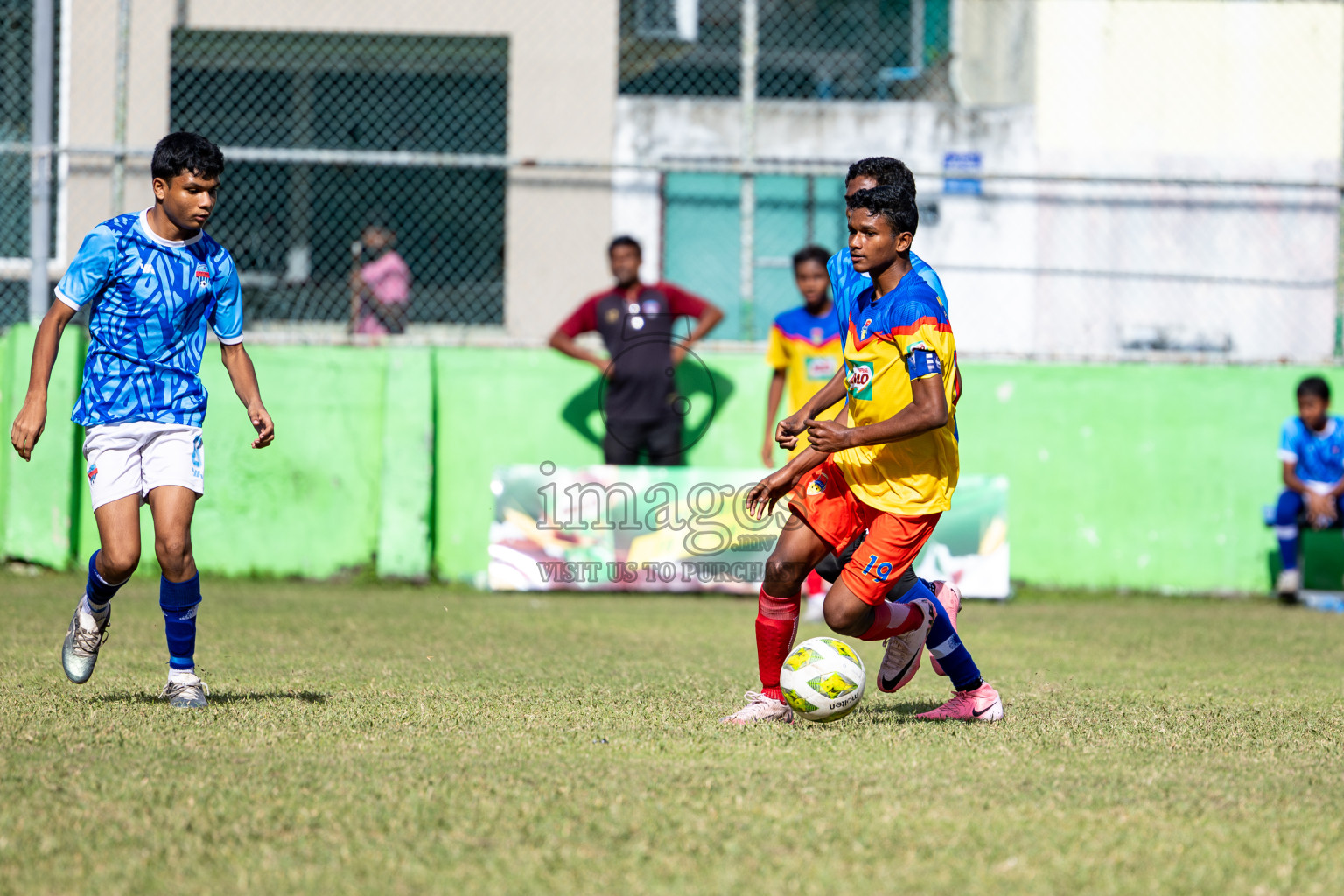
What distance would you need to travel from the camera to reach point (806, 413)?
515 cm

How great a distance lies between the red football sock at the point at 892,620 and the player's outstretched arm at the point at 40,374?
2.81 metres

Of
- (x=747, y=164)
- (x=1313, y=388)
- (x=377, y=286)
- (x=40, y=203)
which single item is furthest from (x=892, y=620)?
(x=40, y=203)

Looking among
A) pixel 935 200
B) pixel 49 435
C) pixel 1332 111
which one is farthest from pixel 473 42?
pixel 1332 111

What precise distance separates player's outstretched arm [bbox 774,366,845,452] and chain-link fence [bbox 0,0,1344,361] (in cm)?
553

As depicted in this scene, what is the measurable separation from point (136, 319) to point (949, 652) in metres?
3.02

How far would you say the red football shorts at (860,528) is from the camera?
15.6 ft

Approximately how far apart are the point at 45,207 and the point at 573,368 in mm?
3872

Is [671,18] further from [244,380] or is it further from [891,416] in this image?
[891,416]

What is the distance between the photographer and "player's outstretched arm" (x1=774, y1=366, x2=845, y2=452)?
16.2ft

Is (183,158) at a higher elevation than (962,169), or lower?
lower

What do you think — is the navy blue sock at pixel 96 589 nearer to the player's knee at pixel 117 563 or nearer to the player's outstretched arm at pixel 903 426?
the player's knee at pixel 117 563

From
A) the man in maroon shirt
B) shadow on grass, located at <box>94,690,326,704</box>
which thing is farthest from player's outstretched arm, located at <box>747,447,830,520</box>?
the man in maroon shirt

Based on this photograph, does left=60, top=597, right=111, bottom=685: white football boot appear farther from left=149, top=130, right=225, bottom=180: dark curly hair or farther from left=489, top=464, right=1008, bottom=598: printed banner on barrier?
left=489, top=464, right=1008, bottom=598: printed banner on barrier

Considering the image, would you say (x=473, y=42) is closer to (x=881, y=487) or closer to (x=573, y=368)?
(x=573, y=368)
